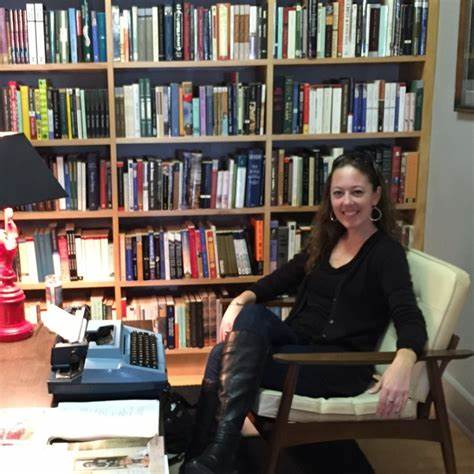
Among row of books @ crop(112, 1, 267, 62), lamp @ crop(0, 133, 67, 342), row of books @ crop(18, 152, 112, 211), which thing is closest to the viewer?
lamp @ crop(0, 133, 67, 342)

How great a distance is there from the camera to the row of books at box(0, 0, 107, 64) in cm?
281

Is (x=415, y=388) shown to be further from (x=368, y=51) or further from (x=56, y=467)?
(x=368, y=51)

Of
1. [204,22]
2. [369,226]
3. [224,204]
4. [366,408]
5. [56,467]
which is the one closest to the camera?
[56,467]

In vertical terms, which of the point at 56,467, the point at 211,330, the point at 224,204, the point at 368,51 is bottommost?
the point at 211,330

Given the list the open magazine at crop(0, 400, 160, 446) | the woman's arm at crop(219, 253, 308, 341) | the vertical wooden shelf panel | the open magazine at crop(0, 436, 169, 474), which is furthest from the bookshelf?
the open magazine at crop(0, 436, 169, 474)

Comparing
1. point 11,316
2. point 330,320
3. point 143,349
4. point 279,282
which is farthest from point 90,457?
point 279,282

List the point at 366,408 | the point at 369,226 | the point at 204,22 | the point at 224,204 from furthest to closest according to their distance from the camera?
the point at 224,204
the point at 204,22
the point at 369,226
the point at 366,408

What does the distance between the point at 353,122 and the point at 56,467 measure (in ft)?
7.24

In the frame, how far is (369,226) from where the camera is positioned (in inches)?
90.3

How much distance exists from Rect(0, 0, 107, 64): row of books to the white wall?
1.53 m

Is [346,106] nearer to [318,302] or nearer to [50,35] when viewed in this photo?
[318,302]

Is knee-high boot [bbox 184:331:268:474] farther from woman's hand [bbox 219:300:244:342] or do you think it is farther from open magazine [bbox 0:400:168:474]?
open magazine [bbox 0:400:168:474]

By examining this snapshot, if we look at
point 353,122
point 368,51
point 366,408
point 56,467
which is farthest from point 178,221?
point 56,467

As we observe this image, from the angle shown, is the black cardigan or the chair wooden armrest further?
the black cardigan
